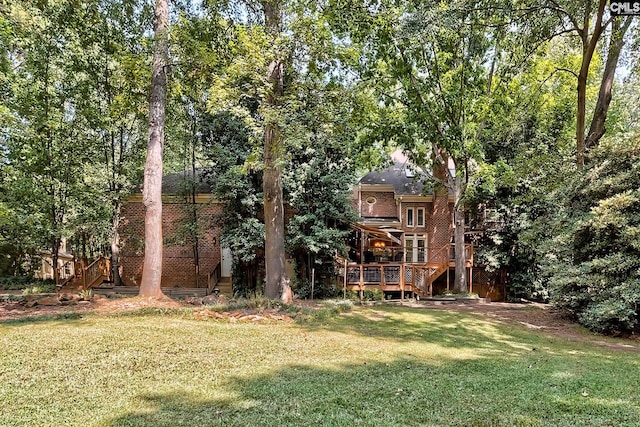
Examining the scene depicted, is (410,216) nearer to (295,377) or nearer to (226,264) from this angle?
(226,264)

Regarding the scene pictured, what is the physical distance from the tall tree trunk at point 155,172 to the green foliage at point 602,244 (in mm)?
11194

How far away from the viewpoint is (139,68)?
509 inches

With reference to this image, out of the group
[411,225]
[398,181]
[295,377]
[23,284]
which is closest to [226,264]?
[23,284]

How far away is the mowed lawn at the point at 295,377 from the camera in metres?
3.60

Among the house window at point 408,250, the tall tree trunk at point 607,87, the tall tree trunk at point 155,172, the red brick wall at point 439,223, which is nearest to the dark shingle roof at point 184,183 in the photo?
the tall tree trunk at point 155,172

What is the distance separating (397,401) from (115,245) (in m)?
17.1

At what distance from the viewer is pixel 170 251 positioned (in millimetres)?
18328

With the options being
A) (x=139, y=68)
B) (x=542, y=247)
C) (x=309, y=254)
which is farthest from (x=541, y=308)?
(x=139, y=68)

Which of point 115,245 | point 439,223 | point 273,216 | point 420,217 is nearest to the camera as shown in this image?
point 273,216

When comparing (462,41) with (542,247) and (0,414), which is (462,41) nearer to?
(542,247)

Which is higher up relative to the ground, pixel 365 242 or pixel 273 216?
pixel 273 216

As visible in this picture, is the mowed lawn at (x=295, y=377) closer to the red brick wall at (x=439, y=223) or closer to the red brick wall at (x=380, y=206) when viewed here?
the red brick wall at (x=439, y=223)

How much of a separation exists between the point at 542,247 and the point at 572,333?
8.48 feet

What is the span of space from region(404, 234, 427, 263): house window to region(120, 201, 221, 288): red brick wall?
1051 centimetres
